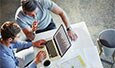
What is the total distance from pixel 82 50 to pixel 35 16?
21.0 inches

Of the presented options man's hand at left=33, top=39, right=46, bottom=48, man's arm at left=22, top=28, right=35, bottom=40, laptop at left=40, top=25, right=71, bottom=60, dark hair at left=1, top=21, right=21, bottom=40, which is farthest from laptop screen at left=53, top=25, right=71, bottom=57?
dark hair at left=1, top=21, right=21, bottom=40

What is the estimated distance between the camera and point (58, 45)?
2164 millimetres

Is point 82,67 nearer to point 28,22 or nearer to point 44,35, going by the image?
point 44,35

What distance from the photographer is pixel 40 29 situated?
8.19 feet

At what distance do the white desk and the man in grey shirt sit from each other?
61 mm

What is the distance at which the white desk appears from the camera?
2098 millimetres

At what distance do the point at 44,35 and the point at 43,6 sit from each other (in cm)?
27

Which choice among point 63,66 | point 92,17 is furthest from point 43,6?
point 92,17

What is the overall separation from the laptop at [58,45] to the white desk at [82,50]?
0.04m

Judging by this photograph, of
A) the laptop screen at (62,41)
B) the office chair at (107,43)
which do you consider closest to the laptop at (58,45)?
the laptop screen at (62,41)

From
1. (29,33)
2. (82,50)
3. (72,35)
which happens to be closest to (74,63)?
(82,50)

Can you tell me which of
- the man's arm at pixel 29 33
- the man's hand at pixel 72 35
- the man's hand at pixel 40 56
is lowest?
the man's hand at pixel 40 56

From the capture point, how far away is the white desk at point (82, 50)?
210 centimetres

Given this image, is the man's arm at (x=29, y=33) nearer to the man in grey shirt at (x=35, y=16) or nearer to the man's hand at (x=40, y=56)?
the man in grey shirt at (x=35, y=16)
